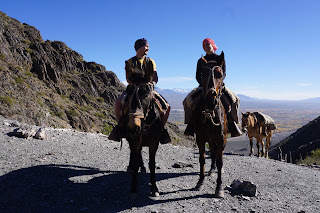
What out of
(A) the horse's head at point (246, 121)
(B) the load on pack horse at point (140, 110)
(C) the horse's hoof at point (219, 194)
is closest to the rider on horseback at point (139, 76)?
(B) the load on pack horse at point (140, 110)

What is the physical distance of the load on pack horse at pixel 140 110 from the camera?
4670 millimetres

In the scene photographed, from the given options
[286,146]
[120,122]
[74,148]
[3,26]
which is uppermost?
[3,26]

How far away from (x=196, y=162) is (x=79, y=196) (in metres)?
5.30

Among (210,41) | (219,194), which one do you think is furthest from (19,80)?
(219,194)

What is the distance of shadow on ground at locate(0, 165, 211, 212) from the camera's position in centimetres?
462

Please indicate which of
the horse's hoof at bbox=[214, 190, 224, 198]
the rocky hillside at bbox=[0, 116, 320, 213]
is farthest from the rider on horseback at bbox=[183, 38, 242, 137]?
the horse's hoof at bbox=[214, 190, 224, 198]

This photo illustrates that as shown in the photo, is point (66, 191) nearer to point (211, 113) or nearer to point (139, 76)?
point (139, 76)

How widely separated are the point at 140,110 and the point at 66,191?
2693 millimetres

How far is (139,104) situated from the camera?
4.70 meters

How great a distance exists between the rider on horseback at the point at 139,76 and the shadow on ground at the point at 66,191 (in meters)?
1.35

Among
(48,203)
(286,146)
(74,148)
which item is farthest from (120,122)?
(286,146)

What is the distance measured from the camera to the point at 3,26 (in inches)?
1794

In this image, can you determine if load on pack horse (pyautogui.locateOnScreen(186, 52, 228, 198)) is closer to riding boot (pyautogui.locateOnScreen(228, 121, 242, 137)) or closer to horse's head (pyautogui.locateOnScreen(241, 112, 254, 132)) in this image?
riding boot (pyautogui.locateOnScreen(228, 121, 242, 137))

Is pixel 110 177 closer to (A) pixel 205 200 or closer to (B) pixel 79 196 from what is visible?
(B) pixel 79 196
